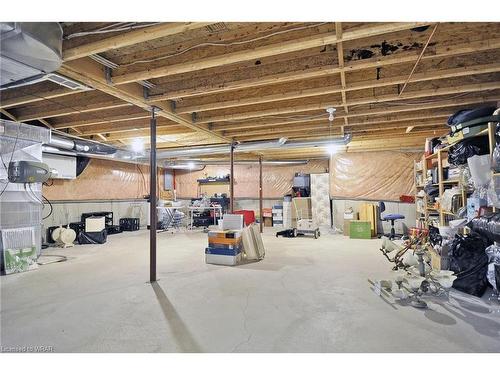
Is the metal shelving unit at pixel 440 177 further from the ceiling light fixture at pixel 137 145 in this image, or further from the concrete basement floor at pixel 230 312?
the ceiling light fixture at pixel 137 145

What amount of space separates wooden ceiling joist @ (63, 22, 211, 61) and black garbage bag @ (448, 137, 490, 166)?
3529mm

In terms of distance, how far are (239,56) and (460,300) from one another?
10.6 ft

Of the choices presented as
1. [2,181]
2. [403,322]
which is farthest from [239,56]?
[2,181]

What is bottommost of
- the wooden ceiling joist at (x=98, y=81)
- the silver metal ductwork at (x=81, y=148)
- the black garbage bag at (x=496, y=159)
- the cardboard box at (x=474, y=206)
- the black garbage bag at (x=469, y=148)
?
the cardboard box at (x=474, y=206)

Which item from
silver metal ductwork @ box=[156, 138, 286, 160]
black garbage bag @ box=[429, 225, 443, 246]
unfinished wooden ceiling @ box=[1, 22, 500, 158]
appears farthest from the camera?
silver metal ductwork @ box=[156, 138, 286, 160]

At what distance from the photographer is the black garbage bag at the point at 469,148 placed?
330 centimetres

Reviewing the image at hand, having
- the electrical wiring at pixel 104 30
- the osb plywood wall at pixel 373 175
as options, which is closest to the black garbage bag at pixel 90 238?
the electrical wiring at pixel 104 30

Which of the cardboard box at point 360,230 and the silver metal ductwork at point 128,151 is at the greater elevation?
the silver metal ductwork at point 128,151

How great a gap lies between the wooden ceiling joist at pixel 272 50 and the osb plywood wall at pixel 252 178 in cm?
674

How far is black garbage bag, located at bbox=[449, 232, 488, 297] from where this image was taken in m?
2.74

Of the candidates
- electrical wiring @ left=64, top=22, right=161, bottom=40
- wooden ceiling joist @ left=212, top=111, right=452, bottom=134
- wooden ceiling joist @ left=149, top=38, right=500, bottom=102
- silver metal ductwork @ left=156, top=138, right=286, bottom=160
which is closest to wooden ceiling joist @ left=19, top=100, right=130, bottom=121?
wooden ceiling joist @ left=149, top=38, right=500, bottom=102

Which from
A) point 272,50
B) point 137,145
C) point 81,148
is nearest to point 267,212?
point 137,145

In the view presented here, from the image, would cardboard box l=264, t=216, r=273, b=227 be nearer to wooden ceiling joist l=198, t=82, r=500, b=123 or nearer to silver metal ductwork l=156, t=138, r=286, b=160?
silver metal ductwork l=156, t=138, r=286, b=160
